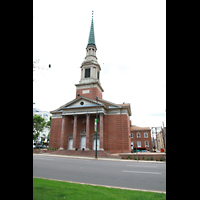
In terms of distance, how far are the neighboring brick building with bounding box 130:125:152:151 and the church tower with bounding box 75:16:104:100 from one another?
24133 millimetres

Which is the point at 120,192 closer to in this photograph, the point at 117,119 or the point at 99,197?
the point at 99,197

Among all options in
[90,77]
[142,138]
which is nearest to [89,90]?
[90,77]

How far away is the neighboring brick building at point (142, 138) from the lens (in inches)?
2176

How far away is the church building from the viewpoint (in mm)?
31703

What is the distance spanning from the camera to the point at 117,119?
1296 inches

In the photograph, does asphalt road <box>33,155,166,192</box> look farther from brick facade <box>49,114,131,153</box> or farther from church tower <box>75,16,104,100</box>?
church tower <box>75,16,104,100</box>

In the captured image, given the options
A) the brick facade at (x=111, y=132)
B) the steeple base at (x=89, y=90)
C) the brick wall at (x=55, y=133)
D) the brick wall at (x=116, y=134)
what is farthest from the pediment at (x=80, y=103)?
the brick wall at (x=55, y=133)

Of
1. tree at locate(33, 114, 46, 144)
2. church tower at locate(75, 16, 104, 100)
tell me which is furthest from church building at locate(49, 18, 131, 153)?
tree at locate(33, 114, 46, 144)

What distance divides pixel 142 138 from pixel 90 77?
103 ft
